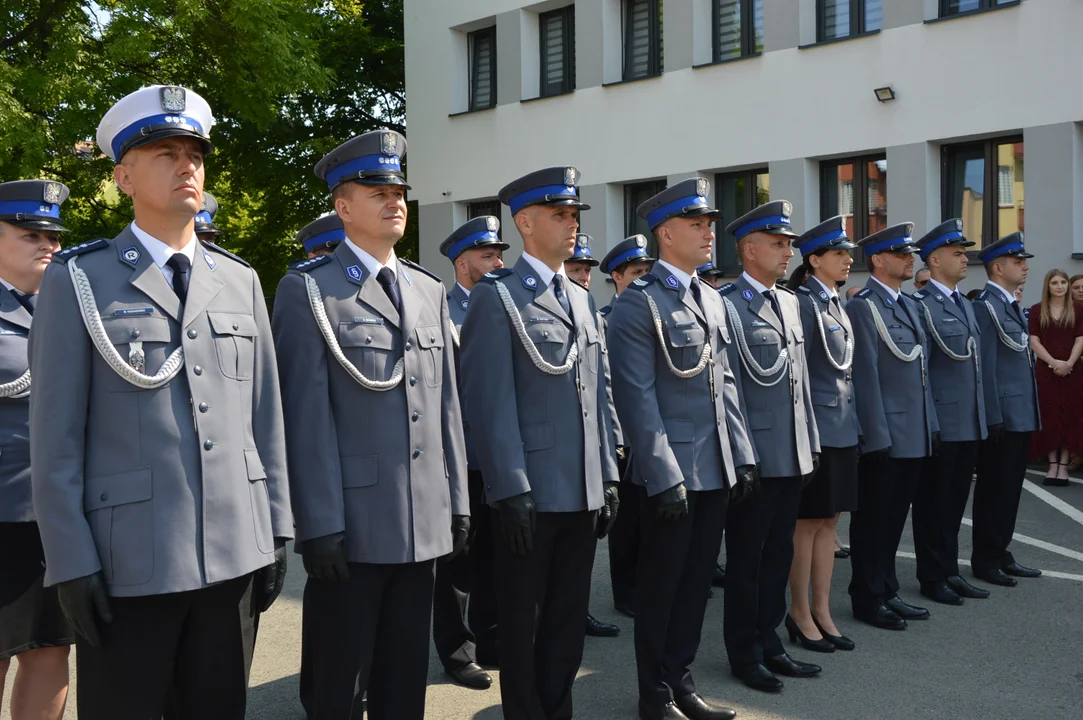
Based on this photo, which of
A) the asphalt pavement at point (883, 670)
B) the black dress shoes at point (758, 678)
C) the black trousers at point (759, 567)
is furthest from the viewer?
the black trousers at point (759, 567)

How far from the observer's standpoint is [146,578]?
9.37 ft

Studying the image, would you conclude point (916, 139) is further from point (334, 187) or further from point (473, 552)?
point (334, 187)

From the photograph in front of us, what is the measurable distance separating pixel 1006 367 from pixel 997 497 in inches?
35.6

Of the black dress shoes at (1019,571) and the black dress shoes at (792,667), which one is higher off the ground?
the black dress shoes at (1019,571)

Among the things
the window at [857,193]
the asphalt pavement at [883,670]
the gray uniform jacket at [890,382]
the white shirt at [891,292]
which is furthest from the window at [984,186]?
the gray uniform jacket at [890,382]

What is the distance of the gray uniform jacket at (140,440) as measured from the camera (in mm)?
2854

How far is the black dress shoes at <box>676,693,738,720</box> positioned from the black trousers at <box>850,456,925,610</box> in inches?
72.9

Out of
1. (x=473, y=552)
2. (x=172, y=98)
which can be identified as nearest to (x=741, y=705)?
(x=473, y=552)

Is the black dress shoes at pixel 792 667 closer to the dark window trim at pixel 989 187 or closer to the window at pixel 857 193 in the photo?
the dark window trim at pixel 989 187

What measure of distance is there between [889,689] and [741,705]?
75cm

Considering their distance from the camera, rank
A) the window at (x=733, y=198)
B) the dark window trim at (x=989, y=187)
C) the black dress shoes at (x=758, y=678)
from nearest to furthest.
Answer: the black dress shoes at (x=758, y=678) < the dark window trim at (x=989, y=187) < the window at (x=733, y=198)

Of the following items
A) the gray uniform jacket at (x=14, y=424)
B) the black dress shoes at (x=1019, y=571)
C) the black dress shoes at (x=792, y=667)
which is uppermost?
the gray uniform jacket at (x=14, y=424)

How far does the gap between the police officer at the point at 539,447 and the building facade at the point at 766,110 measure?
10.2 m

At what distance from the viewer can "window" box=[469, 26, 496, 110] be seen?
65.4ft
